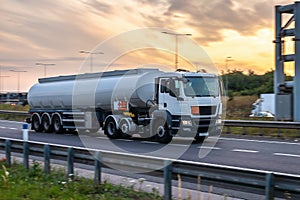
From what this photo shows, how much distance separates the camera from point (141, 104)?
2061 cm

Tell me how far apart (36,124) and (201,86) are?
12.9 metres

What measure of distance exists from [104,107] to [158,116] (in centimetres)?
436

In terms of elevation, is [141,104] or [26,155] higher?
[141,104]

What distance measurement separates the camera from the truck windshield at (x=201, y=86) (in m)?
18.9

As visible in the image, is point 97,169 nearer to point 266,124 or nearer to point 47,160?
point 47,160

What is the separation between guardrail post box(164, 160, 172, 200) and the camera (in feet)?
26.0

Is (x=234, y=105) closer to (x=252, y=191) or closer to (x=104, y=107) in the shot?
(x=104, y=107)

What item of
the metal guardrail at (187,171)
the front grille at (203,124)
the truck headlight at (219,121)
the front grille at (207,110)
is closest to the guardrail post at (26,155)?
the metal guardrail at (187,171)

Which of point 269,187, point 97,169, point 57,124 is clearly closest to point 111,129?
point 57,124

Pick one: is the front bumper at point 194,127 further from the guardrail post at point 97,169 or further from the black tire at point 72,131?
the guardrail post at point 97,169

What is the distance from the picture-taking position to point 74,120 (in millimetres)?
25141

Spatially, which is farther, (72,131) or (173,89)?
(72,131)

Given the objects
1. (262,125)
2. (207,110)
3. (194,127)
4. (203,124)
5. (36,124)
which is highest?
(207,110)

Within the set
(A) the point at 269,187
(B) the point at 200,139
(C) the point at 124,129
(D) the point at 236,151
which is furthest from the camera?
(C) the point at 124,129
